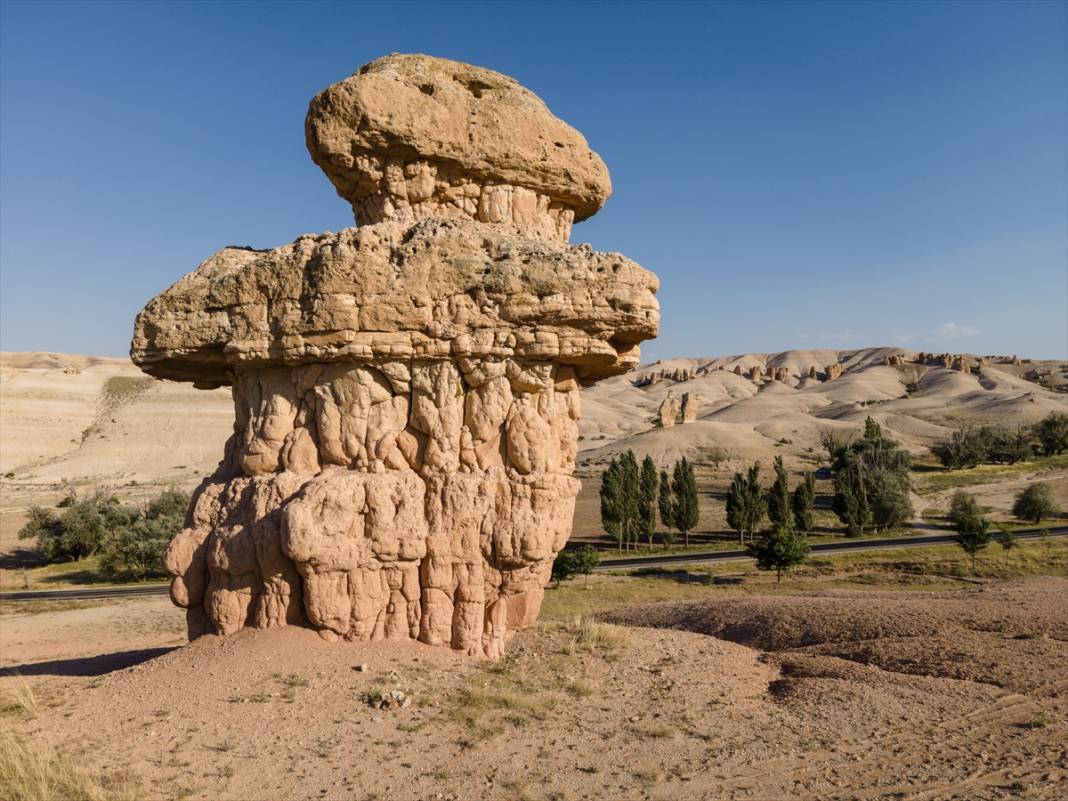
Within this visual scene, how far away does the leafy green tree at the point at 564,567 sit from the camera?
31.6 meters

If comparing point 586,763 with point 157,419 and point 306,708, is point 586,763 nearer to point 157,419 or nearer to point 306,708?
point 306,708

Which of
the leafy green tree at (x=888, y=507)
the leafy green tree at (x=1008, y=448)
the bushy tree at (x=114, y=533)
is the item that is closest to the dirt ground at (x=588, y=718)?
the bushy tree at (x=114, y=533)

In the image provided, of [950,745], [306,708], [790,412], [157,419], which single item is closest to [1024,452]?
[790,412]

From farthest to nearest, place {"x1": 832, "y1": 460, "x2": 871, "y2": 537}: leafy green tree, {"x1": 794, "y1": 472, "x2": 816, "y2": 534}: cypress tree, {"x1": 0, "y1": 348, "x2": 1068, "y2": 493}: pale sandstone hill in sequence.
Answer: {"x1": 0, "y1": 348, "x2": 1068, "y2": 493}: pale sandstone hill, {"x1": 832, "y1": 460, "x2": 871, "y2": 537}: leafy green tree, {"x1": 794, "y1": 472, "x2": 816, "y2": 534}: cypress tree

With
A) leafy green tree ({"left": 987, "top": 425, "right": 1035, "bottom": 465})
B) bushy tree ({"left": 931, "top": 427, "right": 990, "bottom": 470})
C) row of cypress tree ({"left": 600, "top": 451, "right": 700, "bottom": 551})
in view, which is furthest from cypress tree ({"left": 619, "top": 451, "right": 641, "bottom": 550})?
leafy green tree ({"left": 987, "top": 425, "right": 1035, "bottom": 465})

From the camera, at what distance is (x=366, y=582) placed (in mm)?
11078

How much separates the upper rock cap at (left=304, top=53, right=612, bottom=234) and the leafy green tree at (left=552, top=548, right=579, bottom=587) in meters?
20.7

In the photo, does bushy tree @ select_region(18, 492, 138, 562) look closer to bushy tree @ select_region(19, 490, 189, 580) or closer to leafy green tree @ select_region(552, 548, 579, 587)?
bushy tree @ select_region(19, 490, 189, 580)

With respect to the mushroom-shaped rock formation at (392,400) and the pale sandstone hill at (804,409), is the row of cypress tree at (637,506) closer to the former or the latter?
the pale sandstone hill at (804,409)

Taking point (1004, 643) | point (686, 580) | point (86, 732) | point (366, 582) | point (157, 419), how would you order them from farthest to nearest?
point (157, 419) → point (686, 580) → point (1004, 643) → point (366, 582) → point (86, 732)

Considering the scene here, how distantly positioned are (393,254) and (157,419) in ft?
286

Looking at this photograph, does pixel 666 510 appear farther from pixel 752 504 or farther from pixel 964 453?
pixel 964 453

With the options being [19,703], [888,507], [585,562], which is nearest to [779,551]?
[585,562]

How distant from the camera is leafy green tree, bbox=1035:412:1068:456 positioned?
72.6 metres
